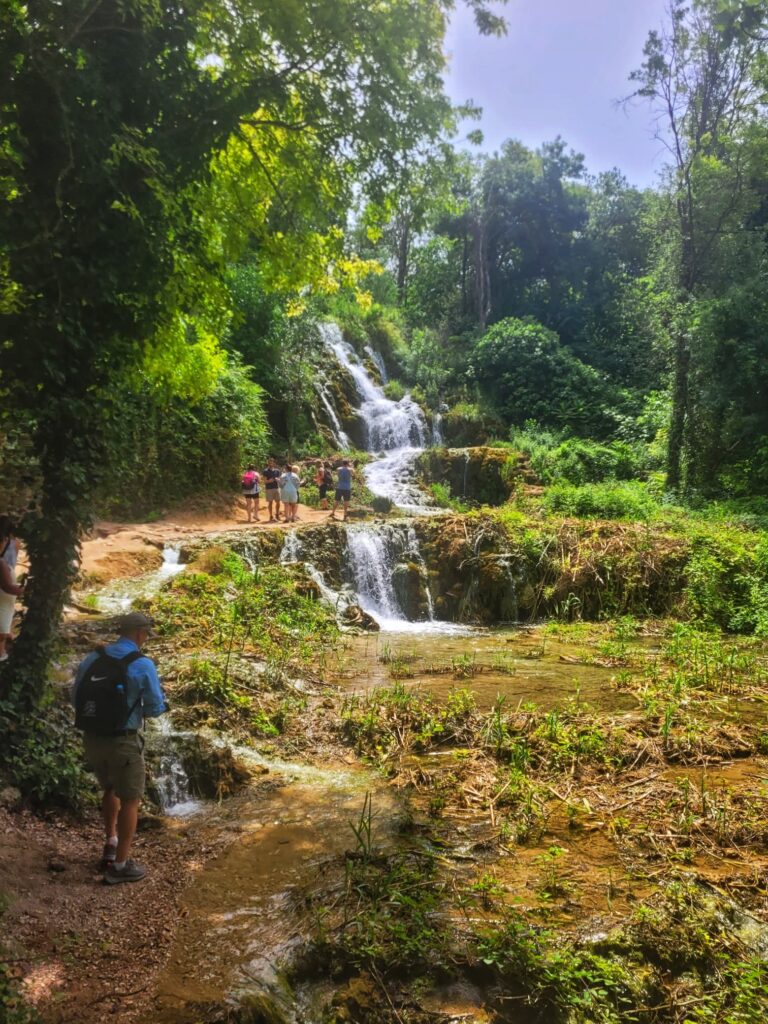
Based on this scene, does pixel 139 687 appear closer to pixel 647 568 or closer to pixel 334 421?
pixel 647 568

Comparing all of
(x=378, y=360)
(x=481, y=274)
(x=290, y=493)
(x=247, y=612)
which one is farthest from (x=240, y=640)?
(x=481, y=274)

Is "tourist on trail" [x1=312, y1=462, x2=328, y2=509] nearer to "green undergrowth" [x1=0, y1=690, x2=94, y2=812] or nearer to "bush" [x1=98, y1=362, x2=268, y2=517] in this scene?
"bush" [x1=98, y1=362, x2=268, y2=517]

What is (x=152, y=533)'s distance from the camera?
46.3ft

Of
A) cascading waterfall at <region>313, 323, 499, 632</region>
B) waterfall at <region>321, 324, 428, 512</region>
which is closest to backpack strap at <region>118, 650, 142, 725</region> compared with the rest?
cascading waterfall at <region>313, 323, 499, 632</region>

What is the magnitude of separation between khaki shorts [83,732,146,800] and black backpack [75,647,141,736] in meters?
0.08

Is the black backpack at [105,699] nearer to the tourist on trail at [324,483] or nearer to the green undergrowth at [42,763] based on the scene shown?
the green undergrowth at [42,763]

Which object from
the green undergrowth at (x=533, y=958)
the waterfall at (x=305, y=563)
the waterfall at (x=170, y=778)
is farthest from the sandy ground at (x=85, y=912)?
the waterfall at (x=305, y=563)

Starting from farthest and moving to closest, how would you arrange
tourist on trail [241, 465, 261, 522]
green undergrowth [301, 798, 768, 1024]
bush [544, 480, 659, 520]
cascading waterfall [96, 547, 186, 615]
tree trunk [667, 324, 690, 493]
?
tree trunk [667, 324, 690, 493] < bush [544, 480, 659, 520] < tourist on trail [241, 465, 261, 522] < cascading waterfall [96, 547, 186, 615] < green undergrowth [301, 798, 768, 1024]

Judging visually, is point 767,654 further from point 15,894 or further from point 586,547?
point 15,894

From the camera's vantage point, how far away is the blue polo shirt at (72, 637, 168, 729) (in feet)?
13.9

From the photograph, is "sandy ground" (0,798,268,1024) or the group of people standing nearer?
"sandy ground" (0,798,268,1024)

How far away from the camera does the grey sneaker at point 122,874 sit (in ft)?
13.7

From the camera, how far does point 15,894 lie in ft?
12.2

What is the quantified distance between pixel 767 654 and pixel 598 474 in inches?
493
